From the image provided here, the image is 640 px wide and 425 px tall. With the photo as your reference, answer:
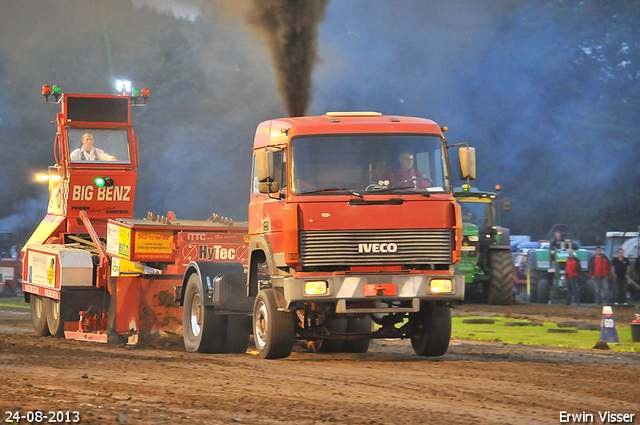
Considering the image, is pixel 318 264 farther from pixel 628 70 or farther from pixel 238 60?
pixel 238 60

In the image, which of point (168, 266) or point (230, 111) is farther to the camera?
point (230, 111)

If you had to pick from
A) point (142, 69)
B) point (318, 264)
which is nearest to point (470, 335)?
point (318, 264)

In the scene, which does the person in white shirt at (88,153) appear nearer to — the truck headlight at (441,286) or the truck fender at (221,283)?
the truck fender at (221,283)

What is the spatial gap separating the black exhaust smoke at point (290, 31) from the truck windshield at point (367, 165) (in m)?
4.81

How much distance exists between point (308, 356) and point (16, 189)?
3507 centimetres

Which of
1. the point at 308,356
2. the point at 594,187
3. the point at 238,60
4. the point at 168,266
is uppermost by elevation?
the point at 238,60

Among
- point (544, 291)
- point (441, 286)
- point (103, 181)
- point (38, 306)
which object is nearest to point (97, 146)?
point (103, 181)

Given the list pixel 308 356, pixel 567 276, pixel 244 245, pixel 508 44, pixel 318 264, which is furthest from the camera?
pixel 508 44

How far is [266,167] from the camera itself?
10680 mm

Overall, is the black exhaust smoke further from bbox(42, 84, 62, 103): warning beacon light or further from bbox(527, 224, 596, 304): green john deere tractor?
bbox(527, 224, 596, 304): green john deere tractor

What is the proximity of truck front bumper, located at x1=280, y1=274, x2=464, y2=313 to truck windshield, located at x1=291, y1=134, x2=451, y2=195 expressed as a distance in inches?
39.8

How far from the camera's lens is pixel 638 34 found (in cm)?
3747

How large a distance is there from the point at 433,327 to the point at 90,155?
8.41 meters

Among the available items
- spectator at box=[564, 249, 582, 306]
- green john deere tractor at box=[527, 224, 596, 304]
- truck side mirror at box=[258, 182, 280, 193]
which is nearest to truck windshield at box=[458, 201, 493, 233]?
green john deere tractor at box=[527, 224, 596, 304]
